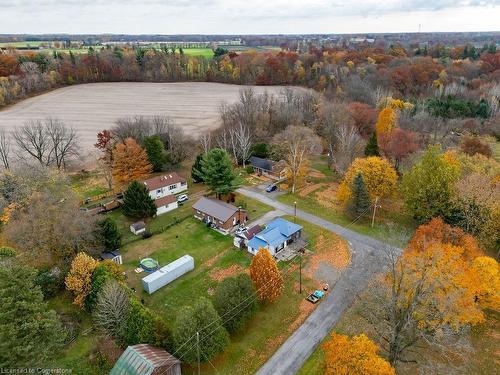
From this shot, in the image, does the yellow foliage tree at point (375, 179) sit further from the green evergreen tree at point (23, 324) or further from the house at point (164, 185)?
the green evergreen tree at point (23, 324)

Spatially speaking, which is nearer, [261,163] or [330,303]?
[330,303]

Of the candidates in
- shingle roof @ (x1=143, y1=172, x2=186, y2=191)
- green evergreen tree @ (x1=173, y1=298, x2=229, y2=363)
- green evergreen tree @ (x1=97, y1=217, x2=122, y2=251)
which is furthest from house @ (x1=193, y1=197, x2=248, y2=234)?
green evergreen tree @ (x1=173, y1=298, x2=229, y2=363)

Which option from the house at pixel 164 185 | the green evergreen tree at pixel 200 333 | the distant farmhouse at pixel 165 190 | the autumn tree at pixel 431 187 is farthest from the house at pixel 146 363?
the autumn tree at pixel 431 187

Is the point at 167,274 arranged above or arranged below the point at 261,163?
below

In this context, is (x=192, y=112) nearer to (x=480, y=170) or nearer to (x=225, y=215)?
(x=225, y=215)

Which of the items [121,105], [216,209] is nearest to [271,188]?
[216,209]

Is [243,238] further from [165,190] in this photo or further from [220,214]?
[165,190]

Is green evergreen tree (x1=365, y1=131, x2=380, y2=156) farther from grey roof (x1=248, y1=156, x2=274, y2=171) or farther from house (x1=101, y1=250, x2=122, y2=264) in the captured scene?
house (x1=101, y1=250, x2=122, y2=264)

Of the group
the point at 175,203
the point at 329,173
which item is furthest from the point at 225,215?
the point at 329,173
